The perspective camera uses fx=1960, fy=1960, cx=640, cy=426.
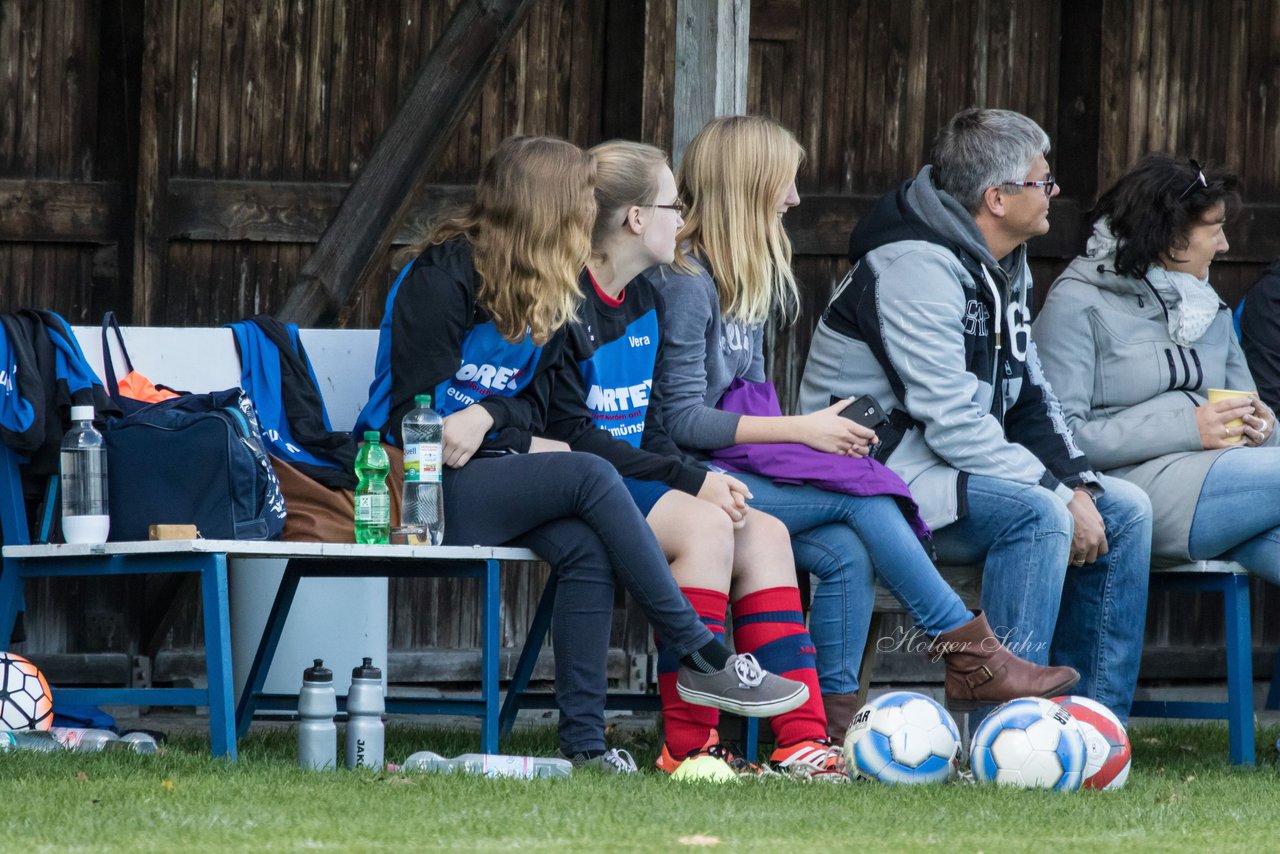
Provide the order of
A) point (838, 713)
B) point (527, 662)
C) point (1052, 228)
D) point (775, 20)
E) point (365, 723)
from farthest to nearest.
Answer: point (1052, 228)
point (775, 20)
point (527, 662)
point (838, 713)
point (365, 723)

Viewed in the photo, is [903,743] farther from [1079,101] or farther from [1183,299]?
[1079,101]

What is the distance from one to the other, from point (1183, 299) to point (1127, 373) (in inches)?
10.4

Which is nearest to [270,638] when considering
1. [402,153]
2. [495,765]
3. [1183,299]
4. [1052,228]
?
[495,765]

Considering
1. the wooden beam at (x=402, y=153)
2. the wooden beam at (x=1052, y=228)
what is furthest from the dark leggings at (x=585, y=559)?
the wooden beam at (x=1052, y=228)

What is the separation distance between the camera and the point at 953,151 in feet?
17.0

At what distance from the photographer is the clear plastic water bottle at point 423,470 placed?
432 centimetres

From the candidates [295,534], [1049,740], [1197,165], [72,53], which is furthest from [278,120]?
[1049,740]

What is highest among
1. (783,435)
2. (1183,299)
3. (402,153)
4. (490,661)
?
(402,153)

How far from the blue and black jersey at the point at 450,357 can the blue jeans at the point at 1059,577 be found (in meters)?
1.12

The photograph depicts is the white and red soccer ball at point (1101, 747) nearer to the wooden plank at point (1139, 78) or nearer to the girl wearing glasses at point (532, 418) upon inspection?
the girl wearing glasses at point (532, 418)

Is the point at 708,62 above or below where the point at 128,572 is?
above

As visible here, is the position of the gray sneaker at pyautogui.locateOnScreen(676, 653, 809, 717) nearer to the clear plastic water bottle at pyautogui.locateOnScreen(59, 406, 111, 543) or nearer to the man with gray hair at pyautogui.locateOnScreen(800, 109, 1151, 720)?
the man with gray hair at pyautogui.locateOnScreen(800, 109, 1151, 720)

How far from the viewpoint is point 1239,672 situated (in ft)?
16.4

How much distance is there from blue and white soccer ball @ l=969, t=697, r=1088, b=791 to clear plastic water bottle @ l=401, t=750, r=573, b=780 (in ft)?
2.91
